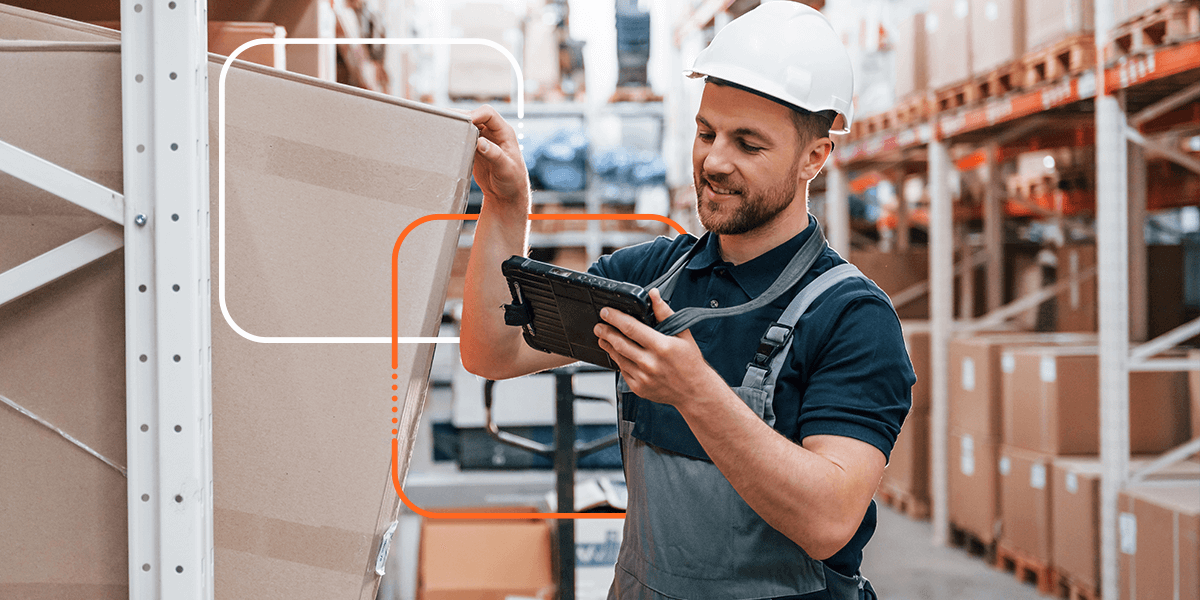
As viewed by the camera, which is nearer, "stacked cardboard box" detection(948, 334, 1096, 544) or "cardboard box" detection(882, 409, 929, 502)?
"stacked cardboard box" detection(948, 334, 1096, 544)

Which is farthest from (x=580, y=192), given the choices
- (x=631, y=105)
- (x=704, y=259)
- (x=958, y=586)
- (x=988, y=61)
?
(x=704, y=259)

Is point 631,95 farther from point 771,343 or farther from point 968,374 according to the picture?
point 771,343

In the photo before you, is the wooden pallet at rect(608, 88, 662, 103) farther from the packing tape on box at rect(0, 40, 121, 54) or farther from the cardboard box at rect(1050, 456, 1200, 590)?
the packing tape on box at rect(0, 40, 121, 54)

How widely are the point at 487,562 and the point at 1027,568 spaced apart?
3377 millimetres

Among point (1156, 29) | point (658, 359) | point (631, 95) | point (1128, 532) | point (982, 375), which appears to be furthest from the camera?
point (631, 95)

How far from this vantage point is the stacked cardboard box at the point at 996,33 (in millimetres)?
4637

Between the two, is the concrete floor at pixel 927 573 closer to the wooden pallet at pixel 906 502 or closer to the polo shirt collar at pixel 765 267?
the wooden pallet at pixel 906 502

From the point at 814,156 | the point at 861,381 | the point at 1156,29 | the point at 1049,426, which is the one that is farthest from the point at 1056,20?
the point at 861,381

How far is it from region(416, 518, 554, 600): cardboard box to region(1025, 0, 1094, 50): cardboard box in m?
3.33

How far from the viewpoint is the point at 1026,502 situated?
191 inches

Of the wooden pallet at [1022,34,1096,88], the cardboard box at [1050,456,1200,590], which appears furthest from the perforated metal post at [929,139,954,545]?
the wooden pallet at [1022,34,1096,88]

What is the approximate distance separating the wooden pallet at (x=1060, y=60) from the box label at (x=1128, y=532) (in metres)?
2.02

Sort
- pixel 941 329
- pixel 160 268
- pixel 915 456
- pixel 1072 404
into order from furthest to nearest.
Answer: pixel 915 456
pixel 941 329
pixel 1072 404
pixel 160 268

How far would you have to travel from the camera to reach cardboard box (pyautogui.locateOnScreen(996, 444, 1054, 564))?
4691 mm
